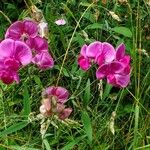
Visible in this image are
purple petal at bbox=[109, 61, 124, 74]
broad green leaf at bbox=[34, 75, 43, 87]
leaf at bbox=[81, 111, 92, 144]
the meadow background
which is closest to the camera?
purple petal at bbox=[109, 61, 124, 74]

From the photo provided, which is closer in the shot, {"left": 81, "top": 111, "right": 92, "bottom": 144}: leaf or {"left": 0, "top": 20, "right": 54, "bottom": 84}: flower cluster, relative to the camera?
{"left": 0, "top": 20, "right": 54, "bottom": 84}: flower cluster

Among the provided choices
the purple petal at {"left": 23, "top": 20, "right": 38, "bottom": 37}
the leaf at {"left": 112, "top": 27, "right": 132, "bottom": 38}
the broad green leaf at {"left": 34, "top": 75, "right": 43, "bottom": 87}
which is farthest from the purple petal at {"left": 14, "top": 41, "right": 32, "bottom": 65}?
the leaf at {"left": 112, "top": 27, "right": 132, "bottom": 38}

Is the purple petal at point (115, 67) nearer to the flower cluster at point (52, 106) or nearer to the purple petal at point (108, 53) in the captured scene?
the purple petal at point (108, 53)

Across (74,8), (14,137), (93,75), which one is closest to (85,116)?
(14,137)

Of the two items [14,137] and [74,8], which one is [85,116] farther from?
[74,8]

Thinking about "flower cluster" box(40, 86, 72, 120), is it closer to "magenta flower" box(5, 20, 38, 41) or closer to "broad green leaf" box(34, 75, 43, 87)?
"magenta flower" box(5, 20, 38, 41)

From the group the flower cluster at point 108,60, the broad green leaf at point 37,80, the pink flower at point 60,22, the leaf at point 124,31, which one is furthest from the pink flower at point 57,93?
the pink flower at point 60,22

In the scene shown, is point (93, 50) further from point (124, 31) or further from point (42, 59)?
point (124, 31)

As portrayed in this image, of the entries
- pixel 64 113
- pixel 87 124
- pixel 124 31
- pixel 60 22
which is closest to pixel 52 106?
pixel 64 113

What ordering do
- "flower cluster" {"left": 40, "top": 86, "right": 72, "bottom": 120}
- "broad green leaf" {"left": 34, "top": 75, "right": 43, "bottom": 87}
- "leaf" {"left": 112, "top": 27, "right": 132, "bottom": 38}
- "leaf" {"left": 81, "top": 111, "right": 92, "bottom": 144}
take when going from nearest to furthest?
"flower cluster" {"left": 40, "top": 86, "right": 72, "bottom": 120}, "leaf" {"left": 81, "top": 111, "right": 92, "bottom": 144}, "broad green leaf" {"left": 34, "top": 75, "right": 43, "bottom": 87}, "leaf" {"left": 112, "top": 27, "right": 132, "bottom": 38}
